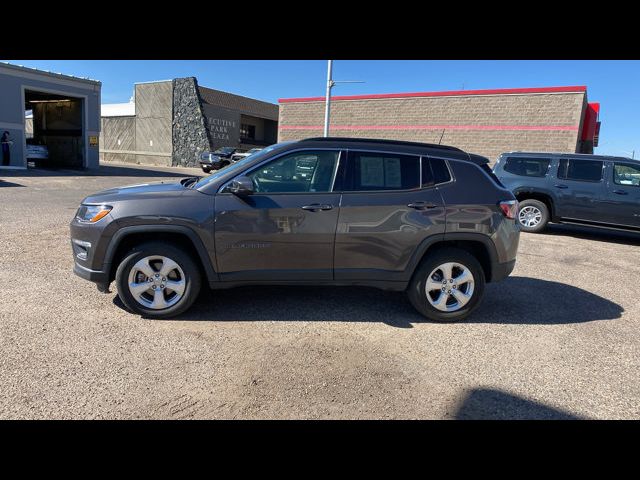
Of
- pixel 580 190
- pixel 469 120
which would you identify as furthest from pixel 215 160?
pixel 580 190

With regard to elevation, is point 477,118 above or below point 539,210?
above

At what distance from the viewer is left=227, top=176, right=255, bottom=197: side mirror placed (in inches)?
156

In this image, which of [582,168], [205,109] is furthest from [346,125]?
[582,168]

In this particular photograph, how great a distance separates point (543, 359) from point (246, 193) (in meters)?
3.01

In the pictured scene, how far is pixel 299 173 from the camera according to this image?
431 centimetres

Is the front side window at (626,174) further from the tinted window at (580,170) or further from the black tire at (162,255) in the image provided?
the black tire at (162,255)

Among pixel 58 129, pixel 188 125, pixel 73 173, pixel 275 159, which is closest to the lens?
pixel 275 159

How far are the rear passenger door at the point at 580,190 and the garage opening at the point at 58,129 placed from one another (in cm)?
2462

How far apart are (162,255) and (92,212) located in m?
0.79

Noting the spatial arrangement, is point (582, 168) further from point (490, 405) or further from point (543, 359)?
point (490, 405)

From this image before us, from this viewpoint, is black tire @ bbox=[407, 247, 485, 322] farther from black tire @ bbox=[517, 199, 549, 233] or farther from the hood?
black tire @ bbox=[517, 199, 549, 233]

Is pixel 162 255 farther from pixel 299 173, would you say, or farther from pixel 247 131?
pixel 247 131

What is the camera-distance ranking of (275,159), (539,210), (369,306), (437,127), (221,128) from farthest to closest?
1. (221,128)
2. (437,127)
3. (539,210)
4. (369,306)
5. (275,159)

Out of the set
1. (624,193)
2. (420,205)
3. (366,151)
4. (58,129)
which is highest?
(58,129)
